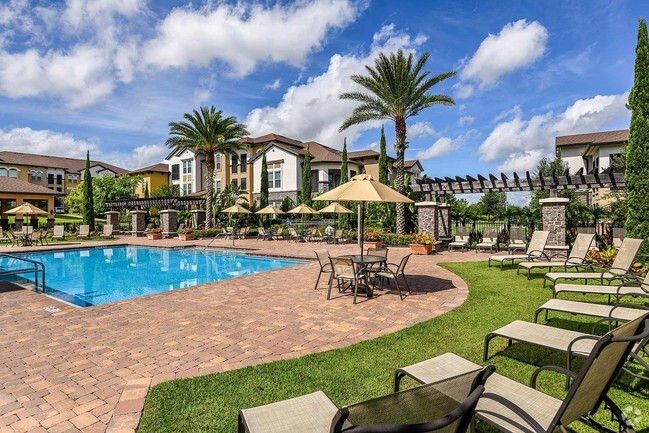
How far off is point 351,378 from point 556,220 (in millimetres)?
13861

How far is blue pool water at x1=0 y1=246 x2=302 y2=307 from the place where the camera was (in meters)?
10.6

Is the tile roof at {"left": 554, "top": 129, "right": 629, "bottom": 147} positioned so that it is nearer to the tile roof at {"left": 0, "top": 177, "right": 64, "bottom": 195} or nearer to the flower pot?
the flower pot

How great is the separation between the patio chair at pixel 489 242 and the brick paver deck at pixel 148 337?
8339mm

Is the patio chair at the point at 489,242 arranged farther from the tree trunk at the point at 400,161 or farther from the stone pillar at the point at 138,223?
the stone pillar at the point at 138,223

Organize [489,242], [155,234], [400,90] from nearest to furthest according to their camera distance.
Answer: [489,242]
[400,90]
[155,234]

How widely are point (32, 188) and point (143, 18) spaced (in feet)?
124

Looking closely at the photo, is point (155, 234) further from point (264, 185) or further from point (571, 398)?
point (571, 398)

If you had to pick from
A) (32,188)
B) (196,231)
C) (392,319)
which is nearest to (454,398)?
(392,319)

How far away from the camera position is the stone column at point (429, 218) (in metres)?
18.0

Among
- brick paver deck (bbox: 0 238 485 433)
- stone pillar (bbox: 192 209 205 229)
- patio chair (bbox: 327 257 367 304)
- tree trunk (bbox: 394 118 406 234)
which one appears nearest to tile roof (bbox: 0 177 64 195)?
stone pillar (bbox: 192 209 205 229)

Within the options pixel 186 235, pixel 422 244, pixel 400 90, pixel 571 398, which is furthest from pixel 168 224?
pixel 571 398

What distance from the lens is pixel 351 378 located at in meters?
3.87

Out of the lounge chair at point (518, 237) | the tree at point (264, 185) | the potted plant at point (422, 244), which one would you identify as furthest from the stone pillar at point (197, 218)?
the lounge chair at point (518, 237)

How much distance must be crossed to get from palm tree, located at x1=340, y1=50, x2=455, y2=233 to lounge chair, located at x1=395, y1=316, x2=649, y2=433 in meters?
17.1
